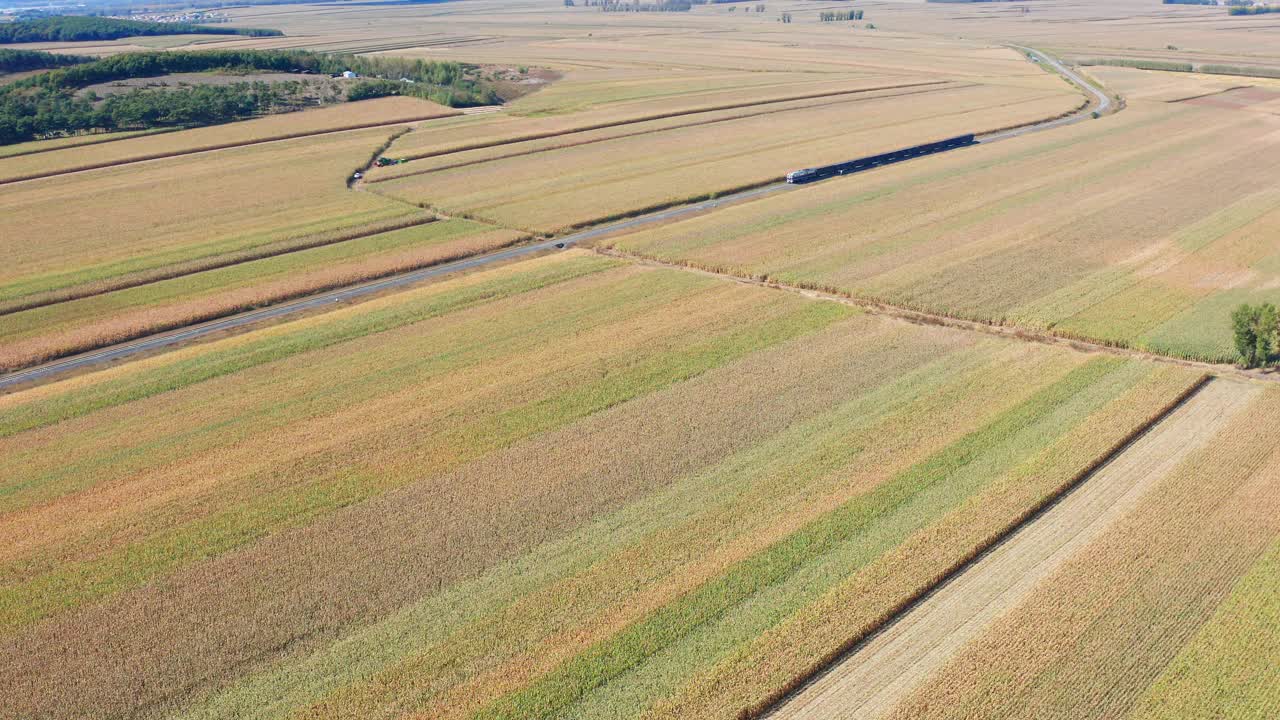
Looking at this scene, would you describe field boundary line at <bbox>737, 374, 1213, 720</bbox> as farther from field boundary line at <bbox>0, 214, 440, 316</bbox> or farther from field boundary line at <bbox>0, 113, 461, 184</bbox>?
field boundary line at <bbox>0, 113, 461, 184</bbox>

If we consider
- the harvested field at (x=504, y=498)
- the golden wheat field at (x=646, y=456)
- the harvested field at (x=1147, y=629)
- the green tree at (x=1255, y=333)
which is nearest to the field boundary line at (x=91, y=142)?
the golden wheat field at (x=646, y=456)

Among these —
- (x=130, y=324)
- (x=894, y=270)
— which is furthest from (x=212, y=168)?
(x=894, y=270)

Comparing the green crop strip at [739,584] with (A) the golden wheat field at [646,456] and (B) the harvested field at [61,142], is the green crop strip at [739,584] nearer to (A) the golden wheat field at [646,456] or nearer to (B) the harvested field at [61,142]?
(A) the golden wheat field at [646,456]

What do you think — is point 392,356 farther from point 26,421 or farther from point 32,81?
point 32,81

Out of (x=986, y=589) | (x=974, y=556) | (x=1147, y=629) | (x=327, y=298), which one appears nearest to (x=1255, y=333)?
(x=974, y=556)

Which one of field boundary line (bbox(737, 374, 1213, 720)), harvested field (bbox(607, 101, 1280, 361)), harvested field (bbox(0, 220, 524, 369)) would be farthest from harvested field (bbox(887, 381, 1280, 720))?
harvested field (bbox(0, 220, 524, 369))

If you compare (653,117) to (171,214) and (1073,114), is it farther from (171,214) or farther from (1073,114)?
(171,214)
